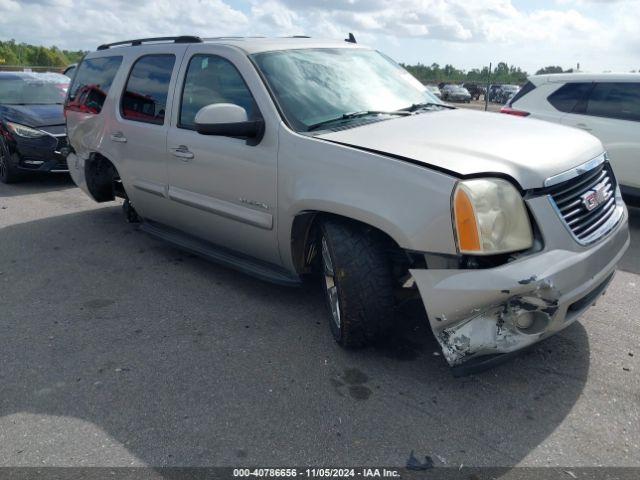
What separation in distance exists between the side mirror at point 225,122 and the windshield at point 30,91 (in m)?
7.32

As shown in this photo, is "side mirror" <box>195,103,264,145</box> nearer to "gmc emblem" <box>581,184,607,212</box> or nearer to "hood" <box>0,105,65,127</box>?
"gmc emblem" <box>581,184,607,212</box>

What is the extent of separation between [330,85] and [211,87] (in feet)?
3.06

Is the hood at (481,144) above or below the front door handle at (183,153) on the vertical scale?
above

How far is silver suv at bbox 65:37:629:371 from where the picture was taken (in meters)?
2.69

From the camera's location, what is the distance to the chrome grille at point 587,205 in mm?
2844

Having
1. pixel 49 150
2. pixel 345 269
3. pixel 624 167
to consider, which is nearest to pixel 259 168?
pixel 345 269

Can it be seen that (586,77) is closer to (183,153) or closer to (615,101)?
(615,101)

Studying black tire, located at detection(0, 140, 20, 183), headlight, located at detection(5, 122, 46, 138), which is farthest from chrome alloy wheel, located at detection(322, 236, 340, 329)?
black tire, located at detection(0, 140, 20, 183)

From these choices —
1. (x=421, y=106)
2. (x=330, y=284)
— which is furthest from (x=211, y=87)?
(x=330, y=284)

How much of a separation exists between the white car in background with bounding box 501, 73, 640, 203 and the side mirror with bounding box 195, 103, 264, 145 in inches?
187

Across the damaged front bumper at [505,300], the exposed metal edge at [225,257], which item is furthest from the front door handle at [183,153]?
the damaged front bumper at [505,300]

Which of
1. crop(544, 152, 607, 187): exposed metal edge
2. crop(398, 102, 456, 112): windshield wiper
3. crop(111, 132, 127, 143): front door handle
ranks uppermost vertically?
crop(398, 102, 456, 112): windshield wiper

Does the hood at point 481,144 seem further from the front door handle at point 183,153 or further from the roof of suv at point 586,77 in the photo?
the roof of suv at point 586,77

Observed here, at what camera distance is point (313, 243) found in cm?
370
